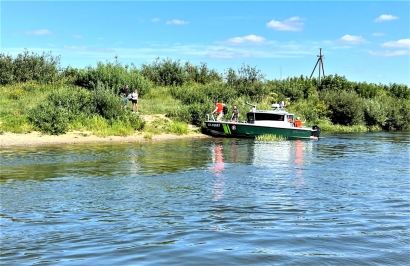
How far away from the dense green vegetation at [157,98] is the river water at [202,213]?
1132 centimetres

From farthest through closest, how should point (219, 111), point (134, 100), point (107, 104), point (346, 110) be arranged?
point (346, 110), point (219, 111), point (134, 100), point (107, 104)

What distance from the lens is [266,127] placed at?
31.1 metres

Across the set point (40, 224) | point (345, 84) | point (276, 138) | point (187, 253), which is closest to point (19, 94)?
point (276, 138)

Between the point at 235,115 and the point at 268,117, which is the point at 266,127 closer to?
the point at 268,117

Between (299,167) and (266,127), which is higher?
(266,127)

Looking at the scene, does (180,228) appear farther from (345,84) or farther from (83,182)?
(345,84)

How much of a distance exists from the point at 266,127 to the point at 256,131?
26.0 inches

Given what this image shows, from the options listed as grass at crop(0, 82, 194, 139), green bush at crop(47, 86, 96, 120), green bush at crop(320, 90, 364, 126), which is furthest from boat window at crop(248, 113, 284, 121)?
green bush at crop(320, 90, 364, 126)

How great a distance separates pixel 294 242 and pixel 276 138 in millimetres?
23864

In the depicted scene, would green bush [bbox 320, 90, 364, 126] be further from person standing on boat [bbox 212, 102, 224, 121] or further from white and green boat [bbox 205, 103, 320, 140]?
person standing on boat [bbox 212, 102, 224, 121]

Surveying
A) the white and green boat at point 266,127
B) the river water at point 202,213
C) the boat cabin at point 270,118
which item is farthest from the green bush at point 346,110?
the river water at point 202,213

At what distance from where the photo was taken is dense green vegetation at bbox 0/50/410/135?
28956mm

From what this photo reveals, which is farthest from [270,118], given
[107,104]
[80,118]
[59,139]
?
[59,139]

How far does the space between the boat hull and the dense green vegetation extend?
253 centimetres
